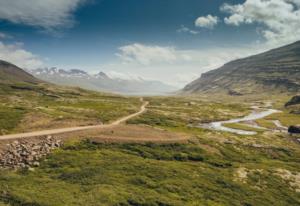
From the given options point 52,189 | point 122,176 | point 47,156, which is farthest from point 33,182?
point 122,176

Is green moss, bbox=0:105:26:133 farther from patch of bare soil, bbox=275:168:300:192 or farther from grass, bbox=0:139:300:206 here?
patch of bare soil, bbox=275:168:300:192

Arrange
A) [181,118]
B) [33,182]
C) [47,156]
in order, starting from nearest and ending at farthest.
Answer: [33,182] → [47,156] → [181,118]

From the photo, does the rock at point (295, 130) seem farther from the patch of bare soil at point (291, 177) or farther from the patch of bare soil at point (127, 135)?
the patch of bare soil at point (127, 135)

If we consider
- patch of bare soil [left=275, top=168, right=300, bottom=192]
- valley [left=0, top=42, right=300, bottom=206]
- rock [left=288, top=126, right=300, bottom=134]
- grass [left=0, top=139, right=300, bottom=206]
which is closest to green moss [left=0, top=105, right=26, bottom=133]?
valley [left=0, top=42, right=300, bottom=206]

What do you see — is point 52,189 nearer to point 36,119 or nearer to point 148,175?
point 148,175

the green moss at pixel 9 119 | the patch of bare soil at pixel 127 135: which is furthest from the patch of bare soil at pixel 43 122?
the patch of bare soil at pixel 127 135
